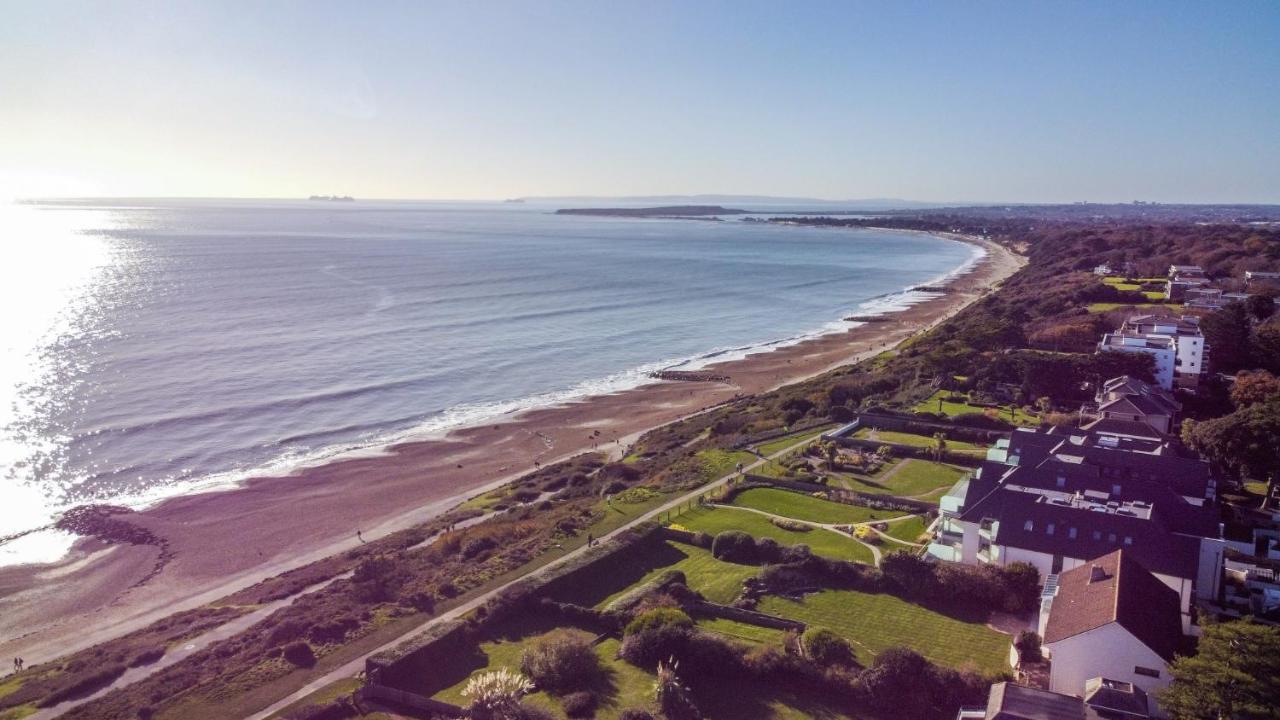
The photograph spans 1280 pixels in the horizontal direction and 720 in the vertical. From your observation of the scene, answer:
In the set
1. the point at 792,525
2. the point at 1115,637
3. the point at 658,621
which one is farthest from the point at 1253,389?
the point at 658,621

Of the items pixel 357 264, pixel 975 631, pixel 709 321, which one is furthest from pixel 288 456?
pixel 357 264

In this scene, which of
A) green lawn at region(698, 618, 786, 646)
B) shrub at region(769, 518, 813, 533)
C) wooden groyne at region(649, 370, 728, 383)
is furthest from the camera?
wooden groyne at region(649, 370, 728, 383)

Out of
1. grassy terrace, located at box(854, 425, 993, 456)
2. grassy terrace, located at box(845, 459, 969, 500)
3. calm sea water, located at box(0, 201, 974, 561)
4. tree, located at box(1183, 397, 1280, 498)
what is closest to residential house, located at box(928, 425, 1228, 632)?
grassy terrace, located at box(845, 459, 969, 500)

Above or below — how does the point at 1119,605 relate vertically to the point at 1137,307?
below

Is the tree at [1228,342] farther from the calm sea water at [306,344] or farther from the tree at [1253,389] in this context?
the calm sea water at [306,344]

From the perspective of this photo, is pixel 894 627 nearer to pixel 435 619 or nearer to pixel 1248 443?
pixel 435 619

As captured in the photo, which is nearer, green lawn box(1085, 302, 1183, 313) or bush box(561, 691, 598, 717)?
bush box(561, 691, 598, 717)

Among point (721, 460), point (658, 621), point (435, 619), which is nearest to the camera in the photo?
point (658, 621)

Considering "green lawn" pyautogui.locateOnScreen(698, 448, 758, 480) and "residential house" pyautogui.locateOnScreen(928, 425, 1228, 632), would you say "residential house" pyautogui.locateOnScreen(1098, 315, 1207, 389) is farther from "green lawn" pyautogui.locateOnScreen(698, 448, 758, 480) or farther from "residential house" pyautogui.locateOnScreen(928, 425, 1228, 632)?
"green lawn" pyautogui.locateOnScreen(698, 448, 758, 480)
